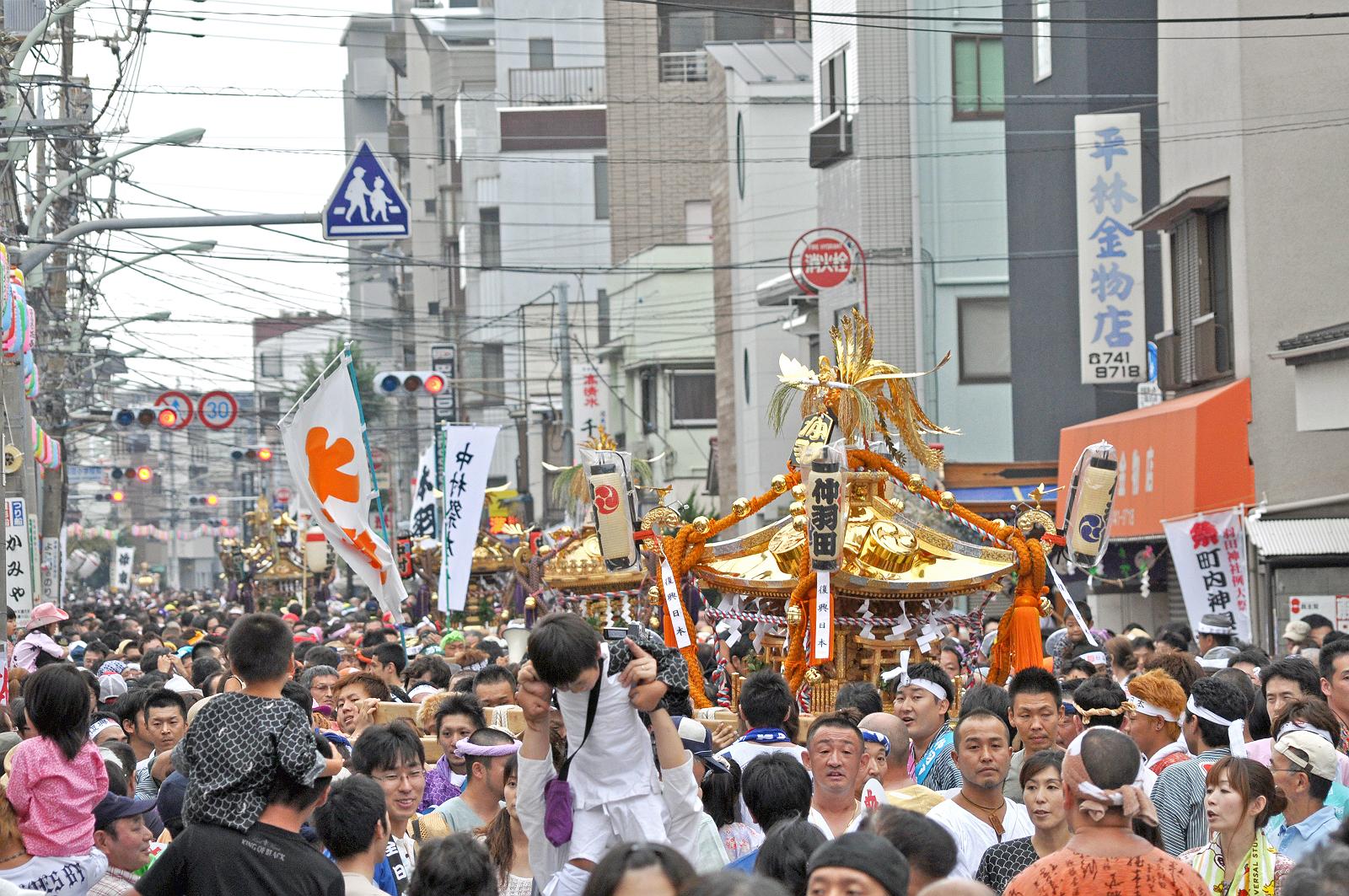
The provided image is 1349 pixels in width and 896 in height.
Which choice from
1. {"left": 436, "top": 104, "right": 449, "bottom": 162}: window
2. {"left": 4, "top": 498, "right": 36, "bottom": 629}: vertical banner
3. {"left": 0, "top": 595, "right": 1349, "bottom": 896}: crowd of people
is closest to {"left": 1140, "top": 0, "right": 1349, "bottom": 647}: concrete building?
{"left": 0, "top": 595, "right": 1349, "bottom": 896}: crowd of people

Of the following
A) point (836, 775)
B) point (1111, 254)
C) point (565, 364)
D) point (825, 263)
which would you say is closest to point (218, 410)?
point (565, 364)

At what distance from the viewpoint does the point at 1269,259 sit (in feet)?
66.9

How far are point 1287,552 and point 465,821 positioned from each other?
1275cm

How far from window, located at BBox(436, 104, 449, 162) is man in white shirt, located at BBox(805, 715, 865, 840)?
248 feet

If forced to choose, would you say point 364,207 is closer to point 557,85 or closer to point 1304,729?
point 1304,729

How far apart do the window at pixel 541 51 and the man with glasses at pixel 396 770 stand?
207ft

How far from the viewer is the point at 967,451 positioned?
1215 inches

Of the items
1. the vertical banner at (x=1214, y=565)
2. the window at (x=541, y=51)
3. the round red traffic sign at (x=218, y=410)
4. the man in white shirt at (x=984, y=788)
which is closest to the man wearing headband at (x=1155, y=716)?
the man in white shirt at (x=984, y=788)

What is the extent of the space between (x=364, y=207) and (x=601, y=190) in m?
50.2

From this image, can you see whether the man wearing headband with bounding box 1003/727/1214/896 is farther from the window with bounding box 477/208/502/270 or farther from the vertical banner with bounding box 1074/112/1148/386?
the window with bounding box 477/208/502/270

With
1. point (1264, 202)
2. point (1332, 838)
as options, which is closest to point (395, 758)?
point (1332, 838)

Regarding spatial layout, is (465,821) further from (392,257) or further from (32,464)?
(392,257)

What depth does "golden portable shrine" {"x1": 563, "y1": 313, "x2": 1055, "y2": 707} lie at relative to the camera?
486 inches

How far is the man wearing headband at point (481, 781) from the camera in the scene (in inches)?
286
